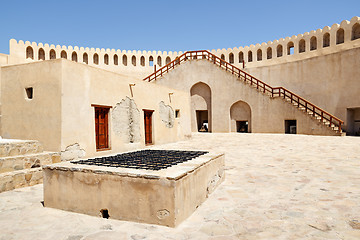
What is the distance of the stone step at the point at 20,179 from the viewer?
5.52 meters

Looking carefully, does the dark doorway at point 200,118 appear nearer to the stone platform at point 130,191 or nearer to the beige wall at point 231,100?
the beige wall at point 231,100

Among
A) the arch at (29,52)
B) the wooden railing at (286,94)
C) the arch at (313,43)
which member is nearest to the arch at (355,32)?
the arch at (313,43)

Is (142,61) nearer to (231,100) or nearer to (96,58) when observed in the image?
(96,58)

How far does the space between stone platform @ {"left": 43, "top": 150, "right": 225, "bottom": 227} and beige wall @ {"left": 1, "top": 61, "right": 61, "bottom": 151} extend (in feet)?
11.6

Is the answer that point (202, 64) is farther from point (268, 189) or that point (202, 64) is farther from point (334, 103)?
point (268, 189)

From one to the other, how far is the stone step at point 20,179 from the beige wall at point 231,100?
16363mm

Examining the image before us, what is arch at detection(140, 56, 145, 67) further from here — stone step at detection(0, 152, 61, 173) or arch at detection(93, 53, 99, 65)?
stone step at detection(0, 152, 61, 173)

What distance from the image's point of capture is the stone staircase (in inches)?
223

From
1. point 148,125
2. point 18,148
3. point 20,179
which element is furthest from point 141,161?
point 148,125

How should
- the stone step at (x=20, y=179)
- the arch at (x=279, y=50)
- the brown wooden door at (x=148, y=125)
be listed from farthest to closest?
the arch at (x=279, y=50)
the brown wooden door at (x=148, y=125)
the stone step at (x=20, y=179)

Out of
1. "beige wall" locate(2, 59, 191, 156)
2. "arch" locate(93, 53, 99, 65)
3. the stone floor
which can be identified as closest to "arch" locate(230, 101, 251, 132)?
"beige wall" locate(2, 59, 191, 156)

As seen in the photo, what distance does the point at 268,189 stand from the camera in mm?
5246

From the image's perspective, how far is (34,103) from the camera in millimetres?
7926

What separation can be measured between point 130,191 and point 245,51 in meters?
30.1
